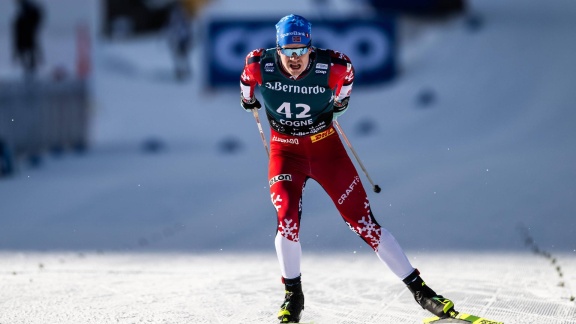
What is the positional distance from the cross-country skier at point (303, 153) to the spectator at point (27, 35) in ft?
45.9

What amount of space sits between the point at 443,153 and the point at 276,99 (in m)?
9.44

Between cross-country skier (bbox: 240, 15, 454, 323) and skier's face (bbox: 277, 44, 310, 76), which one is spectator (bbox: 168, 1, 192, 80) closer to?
cross-country skier (bbox: 240, 15, 454, 323)

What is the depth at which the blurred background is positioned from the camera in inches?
420

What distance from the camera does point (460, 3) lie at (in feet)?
64.2

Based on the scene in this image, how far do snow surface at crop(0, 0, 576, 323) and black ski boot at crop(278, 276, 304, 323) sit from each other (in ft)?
0.88

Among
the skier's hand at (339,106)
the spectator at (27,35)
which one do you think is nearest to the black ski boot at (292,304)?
the skier's hand at (339,106)

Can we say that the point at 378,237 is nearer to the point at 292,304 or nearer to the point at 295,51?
the point at 292,304

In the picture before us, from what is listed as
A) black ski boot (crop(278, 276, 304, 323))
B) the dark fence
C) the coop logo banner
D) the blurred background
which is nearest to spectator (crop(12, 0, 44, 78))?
the blurred background

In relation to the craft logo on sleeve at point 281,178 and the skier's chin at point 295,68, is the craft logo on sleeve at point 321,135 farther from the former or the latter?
the skier's chin at point 295,68

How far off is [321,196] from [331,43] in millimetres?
7823

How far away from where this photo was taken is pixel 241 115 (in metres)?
18.7

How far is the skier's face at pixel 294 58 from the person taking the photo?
5.29 meters

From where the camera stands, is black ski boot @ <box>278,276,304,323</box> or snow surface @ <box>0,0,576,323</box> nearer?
black ski boot @ <box>278,276,304,323</box>

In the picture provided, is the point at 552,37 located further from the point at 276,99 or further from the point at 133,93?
the point at 276,99
